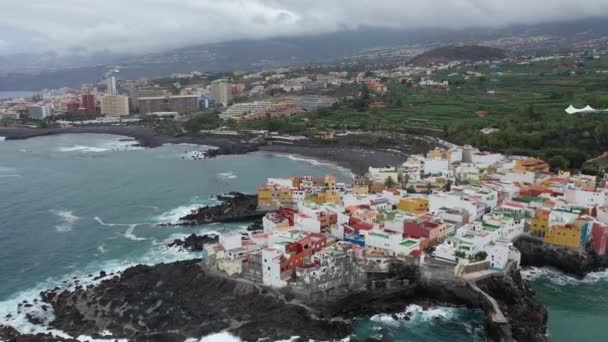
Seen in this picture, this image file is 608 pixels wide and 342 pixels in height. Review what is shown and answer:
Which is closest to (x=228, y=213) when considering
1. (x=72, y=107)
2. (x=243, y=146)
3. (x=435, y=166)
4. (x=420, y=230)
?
(x=420, y=230)

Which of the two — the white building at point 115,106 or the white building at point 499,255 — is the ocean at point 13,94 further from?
the white building at point 499,255

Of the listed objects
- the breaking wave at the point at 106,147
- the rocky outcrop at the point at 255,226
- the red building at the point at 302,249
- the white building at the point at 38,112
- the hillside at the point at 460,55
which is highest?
the hillside at the point at 460,55

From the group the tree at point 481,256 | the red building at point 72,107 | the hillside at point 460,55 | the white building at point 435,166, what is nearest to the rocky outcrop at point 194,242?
the tree at point 481,256

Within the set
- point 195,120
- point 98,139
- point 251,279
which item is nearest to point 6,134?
point 98,139

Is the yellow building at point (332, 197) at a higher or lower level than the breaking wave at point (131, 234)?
higher

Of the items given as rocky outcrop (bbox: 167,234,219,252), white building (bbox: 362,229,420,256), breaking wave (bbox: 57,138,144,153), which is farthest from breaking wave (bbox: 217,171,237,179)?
white building (bbox: 362,229,420,256)
